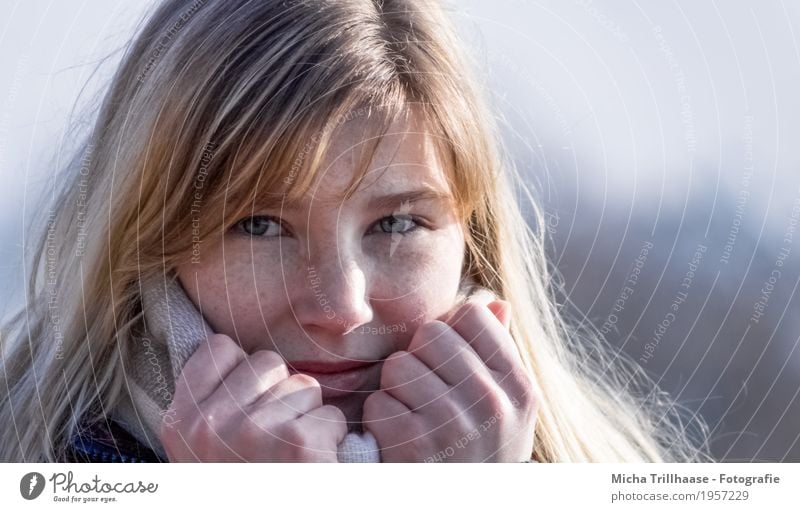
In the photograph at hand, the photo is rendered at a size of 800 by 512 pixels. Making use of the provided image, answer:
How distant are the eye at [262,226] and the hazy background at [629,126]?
0.21 meters

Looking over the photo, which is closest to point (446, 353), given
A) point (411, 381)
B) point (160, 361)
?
point (411, 381)

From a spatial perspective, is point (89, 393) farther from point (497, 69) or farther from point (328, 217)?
point (497, 69)

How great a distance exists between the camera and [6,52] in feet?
2.82

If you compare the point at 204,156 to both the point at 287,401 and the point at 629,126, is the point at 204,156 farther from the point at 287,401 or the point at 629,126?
the point at 629,126

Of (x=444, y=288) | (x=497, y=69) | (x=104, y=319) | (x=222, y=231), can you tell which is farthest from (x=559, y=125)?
(x=104, y=319)

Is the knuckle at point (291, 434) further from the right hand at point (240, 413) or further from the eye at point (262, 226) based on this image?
the eye at point (262, 226)

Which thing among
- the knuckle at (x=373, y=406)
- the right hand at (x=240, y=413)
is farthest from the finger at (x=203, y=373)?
the knuckle at (x=373, y=406)

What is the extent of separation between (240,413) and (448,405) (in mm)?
175

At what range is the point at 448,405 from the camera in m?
0.82

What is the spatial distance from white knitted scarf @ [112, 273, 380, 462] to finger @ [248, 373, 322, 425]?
0.16ft

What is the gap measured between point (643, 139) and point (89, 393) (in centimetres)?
57

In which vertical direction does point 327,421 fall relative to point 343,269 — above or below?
below

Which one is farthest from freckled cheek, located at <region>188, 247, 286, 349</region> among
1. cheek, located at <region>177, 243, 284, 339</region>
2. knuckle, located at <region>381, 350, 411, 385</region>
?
knuckle, located at <region>381, 350, 411, 385</region>

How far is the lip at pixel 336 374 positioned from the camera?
2.73 ft
